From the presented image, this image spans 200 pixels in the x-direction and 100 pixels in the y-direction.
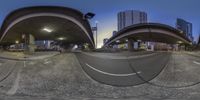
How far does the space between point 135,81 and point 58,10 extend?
2.31 ft

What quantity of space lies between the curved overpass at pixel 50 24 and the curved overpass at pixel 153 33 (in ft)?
0.96

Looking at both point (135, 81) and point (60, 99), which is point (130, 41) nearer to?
point (135, 81)

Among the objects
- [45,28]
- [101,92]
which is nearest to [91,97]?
[101,92]

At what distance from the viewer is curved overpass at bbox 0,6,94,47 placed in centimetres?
152

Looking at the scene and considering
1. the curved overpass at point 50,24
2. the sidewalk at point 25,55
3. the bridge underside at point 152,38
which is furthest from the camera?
the sidewalk at point 25,55

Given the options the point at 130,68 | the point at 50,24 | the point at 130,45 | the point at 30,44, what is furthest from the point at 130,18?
the point at 30,44

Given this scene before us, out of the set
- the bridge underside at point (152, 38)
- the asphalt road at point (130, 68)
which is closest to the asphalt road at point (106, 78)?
the asphalt road at point (130, 68)

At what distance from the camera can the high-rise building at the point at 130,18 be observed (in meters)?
1.47

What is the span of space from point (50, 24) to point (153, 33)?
2.30ft

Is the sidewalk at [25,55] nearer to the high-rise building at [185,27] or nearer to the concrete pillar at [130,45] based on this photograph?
the concrete pillar at [130,45]

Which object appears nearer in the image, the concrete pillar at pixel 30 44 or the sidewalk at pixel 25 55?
the concrete pillar at pixel 30 44

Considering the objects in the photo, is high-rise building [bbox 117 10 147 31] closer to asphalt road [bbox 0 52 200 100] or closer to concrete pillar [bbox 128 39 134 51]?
concrete pillar [bbox 128 39 134 51]

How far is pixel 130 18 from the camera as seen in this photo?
149 centimetres

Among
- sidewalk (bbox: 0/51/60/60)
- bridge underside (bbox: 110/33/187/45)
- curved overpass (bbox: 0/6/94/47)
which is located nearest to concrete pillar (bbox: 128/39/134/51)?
bridge underside (bbox: 110/33/187/45)
